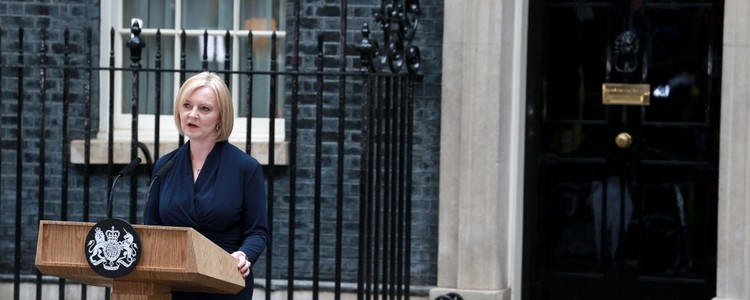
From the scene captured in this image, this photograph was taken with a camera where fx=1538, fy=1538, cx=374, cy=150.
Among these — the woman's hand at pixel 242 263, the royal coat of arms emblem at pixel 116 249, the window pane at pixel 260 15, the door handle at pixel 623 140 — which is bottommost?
the woman's hand at pixel 242 263

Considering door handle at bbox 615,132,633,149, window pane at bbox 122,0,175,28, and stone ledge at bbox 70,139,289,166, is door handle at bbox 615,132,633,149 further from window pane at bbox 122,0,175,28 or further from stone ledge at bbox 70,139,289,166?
window pane at bbox 122,0,175,28

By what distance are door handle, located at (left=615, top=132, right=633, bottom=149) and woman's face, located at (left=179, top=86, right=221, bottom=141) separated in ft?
12.2

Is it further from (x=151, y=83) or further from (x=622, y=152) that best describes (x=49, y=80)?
(x=622, y=152)

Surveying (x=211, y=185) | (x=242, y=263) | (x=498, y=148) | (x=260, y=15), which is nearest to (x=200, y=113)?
(x=211, y=185)

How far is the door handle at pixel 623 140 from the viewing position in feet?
26.9

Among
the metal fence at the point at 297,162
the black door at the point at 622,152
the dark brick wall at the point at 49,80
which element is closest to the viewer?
the metal fence at the point at 297,162

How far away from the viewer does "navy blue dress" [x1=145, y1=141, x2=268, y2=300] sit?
4.95 meters

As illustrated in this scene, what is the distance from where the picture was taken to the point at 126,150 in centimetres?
832

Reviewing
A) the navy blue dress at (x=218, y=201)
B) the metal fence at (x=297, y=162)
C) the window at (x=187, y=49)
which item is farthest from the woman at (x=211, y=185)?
the window at (x=187, y=49)

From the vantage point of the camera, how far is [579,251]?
839 cm

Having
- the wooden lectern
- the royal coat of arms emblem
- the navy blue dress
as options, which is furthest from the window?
the royal coat of arms emblem

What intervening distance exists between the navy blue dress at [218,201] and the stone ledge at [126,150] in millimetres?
3140

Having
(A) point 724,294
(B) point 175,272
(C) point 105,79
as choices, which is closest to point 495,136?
(A) point 724,294

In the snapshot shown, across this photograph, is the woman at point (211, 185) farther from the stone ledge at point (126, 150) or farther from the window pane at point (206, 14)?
the window pane at point (206, 14)
